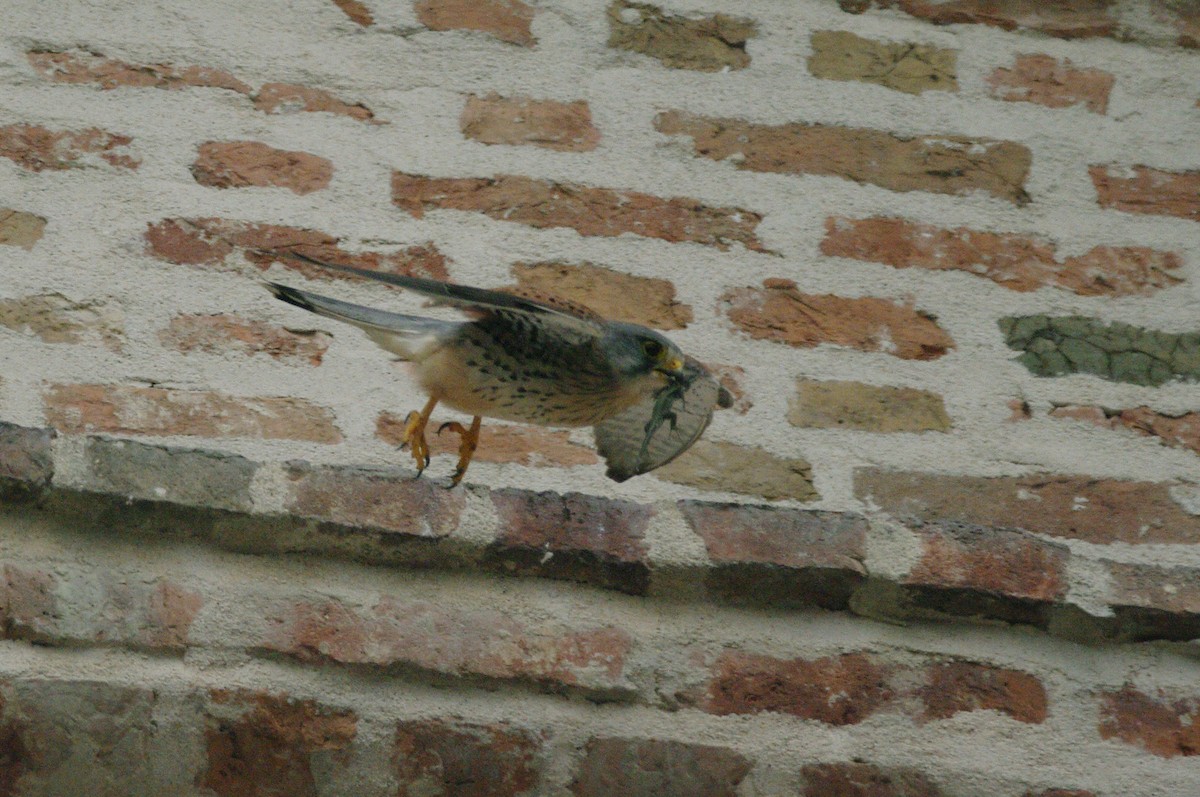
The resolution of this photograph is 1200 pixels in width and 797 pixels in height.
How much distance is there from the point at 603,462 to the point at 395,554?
0.92 feet

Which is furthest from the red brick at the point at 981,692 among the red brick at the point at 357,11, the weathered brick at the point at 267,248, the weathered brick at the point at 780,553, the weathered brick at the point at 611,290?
the red brick at the point at 357,11

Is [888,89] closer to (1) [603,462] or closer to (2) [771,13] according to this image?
(2) [771,13]

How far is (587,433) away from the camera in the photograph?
168 cm

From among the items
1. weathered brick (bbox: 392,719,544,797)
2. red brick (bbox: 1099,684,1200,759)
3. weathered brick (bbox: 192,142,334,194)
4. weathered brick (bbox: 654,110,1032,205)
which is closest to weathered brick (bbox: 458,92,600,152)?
weathered brick (bbox: 654,110,1032,205)

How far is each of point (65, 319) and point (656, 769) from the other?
2.86 feet

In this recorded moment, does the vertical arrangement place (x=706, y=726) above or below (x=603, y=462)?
below

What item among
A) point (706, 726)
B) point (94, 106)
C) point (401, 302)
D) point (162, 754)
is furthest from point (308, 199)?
point (706, 726)

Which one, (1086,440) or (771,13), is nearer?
(1086,440)

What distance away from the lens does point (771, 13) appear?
1.98 meters

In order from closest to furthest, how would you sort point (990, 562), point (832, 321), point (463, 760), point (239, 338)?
point (463, 760), point (990, 562), point (239, 338), point (832, 321)

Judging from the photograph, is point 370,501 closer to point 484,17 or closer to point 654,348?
point 654,348

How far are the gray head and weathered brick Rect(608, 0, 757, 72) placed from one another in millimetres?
552

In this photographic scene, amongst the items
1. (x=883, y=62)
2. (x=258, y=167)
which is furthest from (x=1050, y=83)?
(x=258, y=167)

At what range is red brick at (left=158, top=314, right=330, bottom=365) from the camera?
5.40 feet
